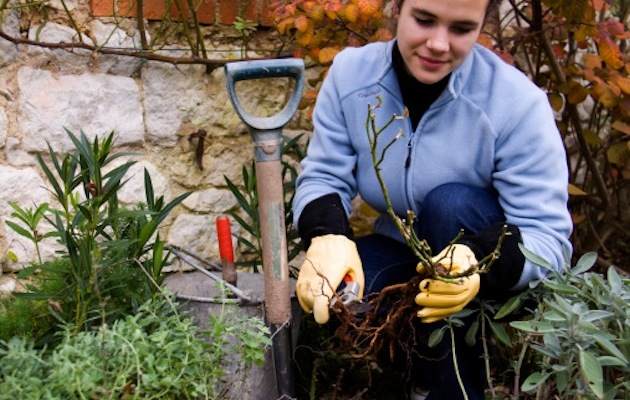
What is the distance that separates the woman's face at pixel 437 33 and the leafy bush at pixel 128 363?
2.16 ft

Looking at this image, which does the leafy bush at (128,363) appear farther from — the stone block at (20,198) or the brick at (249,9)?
the brick at (249,9)

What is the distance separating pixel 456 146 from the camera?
1998 millimetres

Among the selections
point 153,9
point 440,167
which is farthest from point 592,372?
point 153,9

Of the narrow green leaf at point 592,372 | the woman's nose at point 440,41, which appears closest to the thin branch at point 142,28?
the woman's nose at point 440,41

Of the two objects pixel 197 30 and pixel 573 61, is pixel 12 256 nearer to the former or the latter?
pixel 197 30

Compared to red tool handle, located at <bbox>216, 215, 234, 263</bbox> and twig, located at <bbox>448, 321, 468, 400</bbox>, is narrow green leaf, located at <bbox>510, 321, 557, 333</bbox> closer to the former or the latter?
twig, located at <bbox>448, 321, 468, 400</bbox>

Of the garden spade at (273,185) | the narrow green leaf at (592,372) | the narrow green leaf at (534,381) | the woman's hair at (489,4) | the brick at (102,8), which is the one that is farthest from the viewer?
the brick at (102,8)

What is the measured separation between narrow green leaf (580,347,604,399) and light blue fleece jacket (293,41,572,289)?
302 mm

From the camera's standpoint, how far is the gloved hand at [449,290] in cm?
176

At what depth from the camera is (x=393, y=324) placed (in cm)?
184

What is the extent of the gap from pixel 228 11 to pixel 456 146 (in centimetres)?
94

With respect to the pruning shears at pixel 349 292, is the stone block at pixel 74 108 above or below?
above

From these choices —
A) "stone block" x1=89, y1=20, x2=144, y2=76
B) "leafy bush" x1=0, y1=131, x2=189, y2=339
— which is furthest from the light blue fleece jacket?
"stone block" x1=89, y1=20, x2=144, y2=76

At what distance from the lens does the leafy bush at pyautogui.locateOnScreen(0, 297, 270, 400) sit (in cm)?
156
